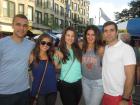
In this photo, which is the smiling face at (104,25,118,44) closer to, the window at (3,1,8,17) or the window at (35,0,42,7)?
the window at (3,1,8,17)

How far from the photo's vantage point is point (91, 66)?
5.63 m

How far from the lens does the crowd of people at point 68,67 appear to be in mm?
4438

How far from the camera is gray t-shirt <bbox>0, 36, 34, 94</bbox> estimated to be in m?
4.47

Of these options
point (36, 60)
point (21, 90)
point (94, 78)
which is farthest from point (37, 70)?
point (94, 78)

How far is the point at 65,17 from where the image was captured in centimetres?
7631

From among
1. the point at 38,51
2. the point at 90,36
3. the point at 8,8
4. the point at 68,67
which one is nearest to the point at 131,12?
the point at 8,8

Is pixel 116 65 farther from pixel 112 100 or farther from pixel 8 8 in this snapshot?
pixel 8 8

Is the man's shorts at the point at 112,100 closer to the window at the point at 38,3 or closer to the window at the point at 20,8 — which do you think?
the window at the point at 20,8

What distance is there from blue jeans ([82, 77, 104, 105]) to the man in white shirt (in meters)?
0.83

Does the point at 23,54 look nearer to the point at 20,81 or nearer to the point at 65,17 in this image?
the point at 20,81

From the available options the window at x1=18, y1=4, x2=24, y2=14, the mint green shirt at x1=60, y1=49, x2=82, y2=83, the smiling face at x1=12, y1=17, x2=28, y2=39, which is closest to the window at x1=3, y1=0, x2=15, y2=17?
the window at x1=18, y1=4, x2=24, y2=14

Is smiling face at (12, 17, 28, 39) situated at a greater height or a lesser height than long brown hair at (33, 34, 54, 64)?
greater

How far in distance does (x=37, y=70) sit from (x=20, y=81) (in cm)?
67

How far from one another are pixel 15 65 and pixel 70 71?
1.33 m
